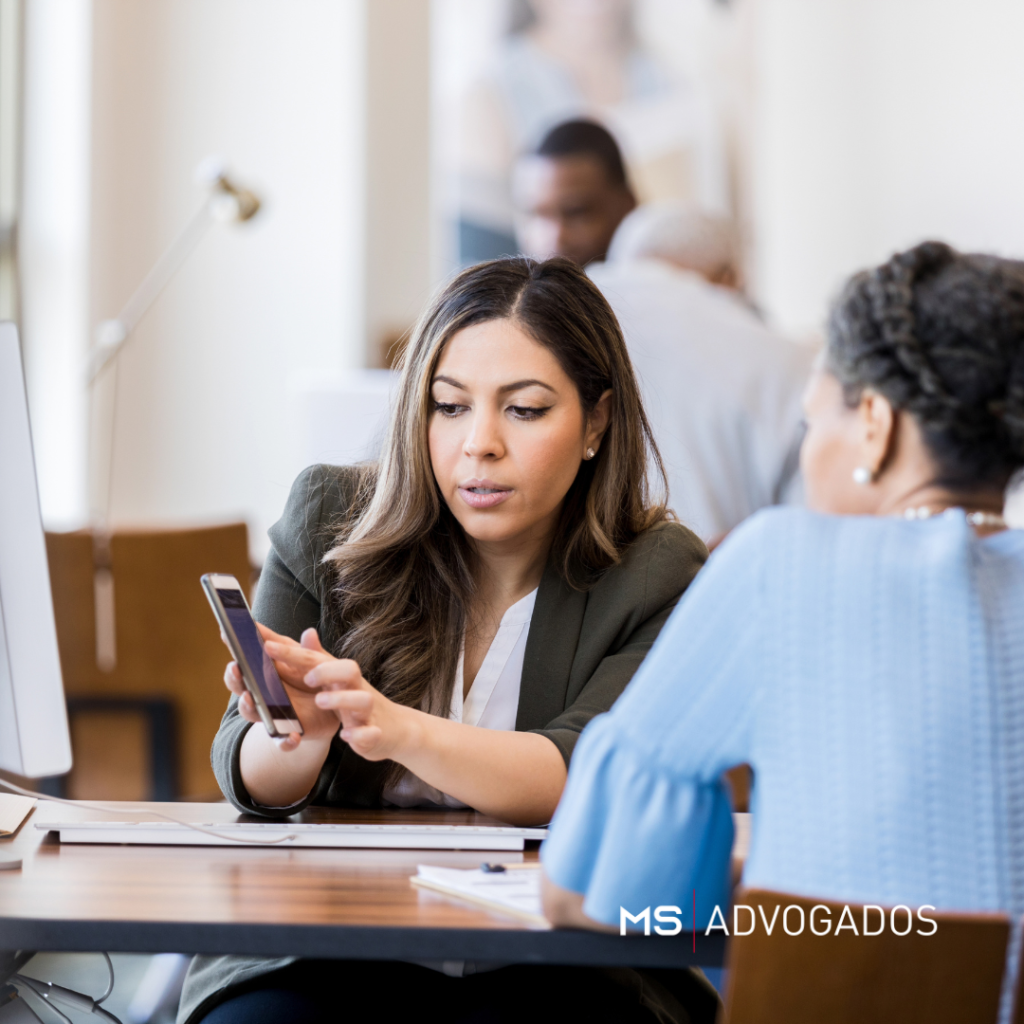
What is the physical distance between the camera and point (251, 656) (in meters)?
1.17

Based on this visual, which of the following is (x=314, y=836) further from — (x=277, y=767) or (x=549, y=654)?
(x=549, y=654)

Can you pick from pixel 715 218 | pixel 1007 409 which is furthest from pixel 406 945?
pixel 715 218

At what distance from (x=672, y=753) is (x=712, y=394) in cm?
185

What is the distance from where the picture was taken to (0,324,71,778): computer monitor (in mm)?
1200

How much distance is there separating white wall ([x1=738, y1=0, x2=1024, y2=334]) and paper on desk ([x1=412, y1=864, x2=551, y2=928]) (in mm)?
4945

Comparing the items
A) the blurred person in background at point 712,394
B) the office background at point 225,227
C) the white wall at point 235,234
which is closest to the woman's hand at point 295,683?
the blurred person in background at point 712,394

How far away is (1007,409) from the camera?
1.00m

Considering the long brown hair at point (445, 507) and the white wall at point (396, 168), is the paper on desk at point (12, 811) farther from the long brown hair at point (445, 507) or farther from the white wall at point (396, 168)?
the white wall at point (396, 168)

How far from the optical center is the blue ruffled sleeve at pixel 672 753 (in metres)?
0.96

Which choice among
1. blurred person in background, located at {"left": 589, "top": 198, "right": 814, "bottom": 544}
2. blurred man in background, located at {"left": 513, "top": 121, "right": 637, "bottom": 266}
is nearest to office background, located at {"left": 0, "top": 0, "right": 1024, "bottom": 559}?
blurred man in background, located at {"left": 513, "top": 121, "right": 637, "bottom": 266}

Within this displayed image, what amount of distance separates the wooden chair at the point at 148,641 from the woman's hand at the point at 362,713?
1906 mm

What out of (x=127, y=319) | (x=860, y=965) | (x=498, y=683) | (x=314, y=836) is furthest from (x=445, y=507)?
(x=127, y=319)

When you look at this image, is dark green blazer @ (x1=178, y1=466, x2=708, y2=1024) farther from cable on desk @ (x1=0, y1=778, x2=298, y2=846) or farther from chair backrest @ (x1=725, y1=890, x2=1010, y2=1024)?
chair backrest @ (x1=725, y1=890, x2=1010, y2=1024)

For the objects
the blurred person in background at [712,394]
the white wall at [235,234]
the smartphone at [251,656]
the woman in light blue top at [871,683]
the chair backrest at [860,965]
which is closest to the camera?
the chair backrest at [860,965]
